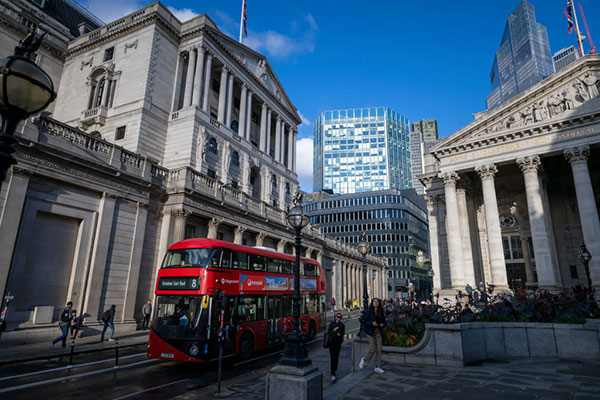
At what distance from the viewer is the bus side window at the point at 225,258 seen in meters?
13.5

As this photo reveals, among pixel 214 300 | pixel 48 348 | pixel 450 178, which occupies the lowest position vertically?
pixel 48 348

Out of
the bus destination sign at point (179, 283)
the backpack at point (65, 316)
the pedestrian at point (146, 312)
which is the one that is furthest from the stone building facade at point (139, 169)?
the bus destination sign at point (179, 283)

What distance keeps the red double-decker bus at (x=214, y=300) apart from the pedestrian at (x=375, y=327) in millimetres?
4470

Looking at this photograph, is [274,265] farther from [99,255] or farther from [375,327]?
[99,255]

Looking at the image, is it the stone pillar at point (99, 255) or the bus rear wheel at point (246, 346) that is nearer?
the bus rear wheel at point (246, 346)

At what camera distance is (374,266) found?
6406 cm

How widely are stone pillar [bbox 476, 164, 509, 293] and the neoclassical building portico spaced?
0.07m

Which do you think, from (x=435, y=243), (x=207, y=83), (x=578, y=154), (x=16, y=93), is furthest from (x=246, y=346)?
(x=578, y=154)

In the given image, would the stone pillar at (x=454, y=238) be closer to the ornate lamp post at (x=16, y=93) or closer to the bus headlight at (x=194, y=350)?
the bus headlight at (x=194, y=350)

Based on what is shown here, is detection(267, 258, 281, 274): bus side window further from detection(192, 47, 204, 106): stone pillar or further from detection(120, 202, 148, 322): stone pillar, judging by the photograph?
detection(192, 47, 204, 106): stone pillar

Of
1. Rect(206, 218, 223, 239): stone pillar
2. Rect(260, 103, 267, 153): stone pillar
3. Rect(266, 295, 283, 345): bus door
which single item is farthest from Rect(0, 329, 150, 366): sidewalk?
Rect(260, 103, 267, 153): stone pillar

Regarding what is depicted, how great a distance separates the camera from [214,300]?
41.2ft

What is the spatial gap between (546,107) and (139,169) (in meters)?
31.1

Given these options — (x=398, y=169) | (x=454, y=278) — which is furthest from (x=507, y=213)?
(x=398, y=169)
